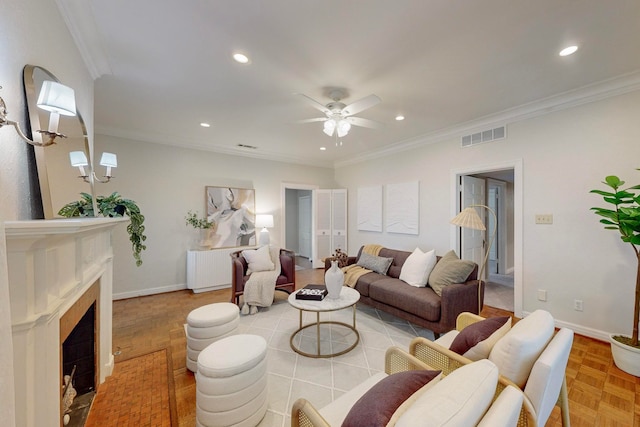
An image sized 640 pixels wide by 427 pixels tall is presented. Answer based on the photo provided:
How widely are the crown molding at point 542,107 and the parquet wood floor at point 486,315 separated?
2.56 meters

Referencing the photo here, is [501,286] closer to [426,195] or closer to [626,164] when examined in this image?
[426,195]

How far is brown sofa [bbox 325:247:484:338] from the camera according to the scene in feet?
8.18

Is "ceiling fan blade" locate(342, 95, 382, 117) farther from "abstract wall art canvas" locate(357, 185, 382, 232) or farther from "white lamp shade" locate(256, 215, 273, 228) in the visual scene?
"white lamp shade" locate(256, 215, 273, 228)

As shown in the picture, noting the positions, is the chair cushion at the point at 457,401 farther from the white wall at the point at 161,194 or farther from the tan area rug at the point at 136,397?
the white wall at the point at 161,194

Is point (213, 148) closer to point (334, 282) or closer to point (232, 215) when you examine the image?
point (232, 215)

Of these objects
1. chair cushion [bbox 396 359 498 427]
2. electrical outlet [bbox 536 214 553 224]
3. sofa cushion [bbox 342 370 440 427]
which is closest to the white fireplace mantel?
sofa cushion [bbox 342 370 440 427]

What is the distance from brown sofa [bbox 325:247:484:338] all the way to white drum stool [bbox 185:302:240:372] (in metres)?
1.75

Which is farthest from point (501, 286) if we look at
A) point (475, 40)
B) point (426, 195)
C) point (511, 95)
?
point (475, 40)

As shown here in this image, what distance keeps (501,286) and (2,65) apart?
6.07 m

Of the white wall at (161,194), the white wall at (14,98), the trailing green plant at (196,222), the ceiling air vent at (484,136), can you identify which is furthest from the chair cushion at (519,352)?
the white wall at (161,194)

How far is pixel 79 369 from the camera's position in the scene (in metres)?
1.68

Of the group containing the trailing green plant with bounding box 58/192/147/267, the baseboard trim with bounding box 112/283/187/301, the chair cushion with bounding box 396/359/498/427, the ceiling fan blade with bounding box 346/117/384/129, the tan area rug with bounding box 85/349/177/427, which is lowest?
the tan area rug with bounding box 85/349/177/427

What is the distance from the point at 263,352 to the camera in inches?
65.5

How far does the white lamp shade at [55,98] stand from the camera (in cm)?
100
